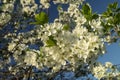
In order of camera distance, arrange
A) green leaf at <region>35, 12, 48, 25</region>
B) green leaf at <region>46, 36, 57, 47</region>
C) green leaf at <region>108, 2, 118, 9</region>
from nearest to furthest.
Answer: green leaf at <region>35, 12, 48, 25</region>, green leaf at <region>46, 36, 57, 47</region>, green leaf at <region>108, 2, 118, 9</region>

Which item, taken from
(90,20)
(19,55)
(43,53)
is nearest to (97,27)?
(90,20)

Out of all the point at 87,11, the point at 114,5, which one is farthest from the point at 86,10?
the point at 114,5

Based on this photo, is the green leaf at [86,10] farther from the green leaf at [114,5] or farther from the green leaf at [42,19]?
the green leaf at [114,5]

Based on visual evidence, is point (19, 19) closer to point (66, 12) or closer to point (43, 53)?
point (66, 12)

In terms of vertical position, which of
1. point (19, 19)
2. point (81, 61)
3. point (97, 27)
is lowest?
point (81, 61)

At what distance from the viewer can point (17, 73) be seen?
10180 millimetres

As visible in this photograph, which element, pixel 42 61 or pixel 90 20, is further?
pixel 42 61

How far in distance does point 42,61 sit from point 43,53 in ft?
1.34

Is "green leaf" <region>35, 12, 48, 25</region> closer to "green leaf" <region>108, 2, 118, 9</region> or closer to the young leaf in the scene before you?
the young leaf

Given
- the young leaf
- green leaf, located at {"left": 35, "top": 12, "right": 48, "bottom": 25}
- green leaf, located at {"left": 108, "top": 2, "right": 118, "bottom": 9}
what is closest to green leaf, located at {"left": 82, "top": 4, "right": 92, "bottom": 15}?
the young leaf

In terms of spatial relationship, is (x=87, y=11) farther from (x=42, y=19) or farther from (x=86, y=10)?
(x=42, y=19)

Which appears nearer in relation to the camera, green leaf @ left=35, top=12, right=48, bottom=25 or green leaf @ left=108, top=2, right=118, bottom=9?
green leaf @ left=35, top=12, right=48, bottom=25

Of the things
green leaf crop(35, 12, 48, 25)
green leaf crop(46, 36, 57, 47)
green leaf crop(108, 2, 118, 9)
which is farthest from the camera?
green leaf crop(108, 2, 118, 9)

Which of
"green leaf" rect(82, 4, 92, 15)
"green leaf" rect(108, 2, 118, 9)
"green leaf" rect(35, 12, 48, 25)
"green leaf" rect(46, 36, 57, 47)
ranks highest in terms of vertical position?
"green leaf" rect(108, 2, 118, 9)
